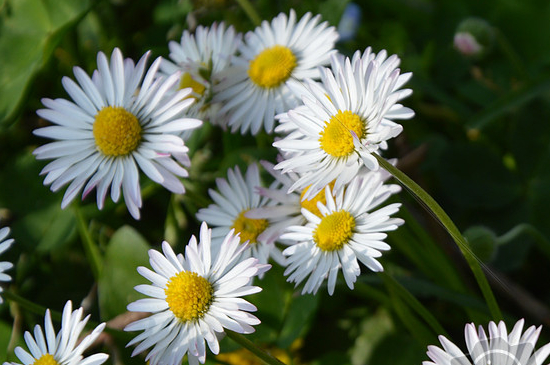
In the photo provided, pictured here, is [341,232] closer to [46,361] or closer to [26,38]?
[46,361]

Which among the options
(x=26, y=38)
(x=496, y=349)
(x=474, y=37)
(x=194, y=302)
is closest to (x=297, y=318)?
(x=194, y=302)

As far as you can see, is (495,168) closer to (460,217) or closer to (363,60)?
(460,217)

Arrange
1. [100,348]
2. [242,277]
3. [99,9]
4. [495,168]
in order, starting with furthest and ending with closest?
1. [99,9]
2. [495,168]
3. [100,348]
4. [242,277]

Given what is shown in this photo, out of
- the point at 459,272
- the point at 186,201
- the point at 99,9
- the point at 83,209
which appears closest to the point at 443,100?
the point at 459,272

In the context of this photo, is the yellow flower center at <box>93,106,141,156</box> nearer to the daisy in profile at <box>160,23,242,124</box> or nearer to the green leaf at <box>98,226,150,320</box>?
the daisy in profile at <box>160,23,242,124</box>

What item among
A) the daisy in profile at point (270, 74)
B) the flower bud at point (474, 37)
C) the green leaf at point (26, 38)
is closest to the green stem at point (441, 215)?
the daisy in profile at point (270, 74)

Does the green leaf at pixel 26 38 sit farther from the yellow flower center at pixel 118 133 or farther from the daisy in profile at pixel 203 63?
the yellow flower center at pixel 118 133

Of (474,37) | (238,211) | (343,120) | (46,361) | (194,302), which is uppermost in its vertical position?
(474,37)
